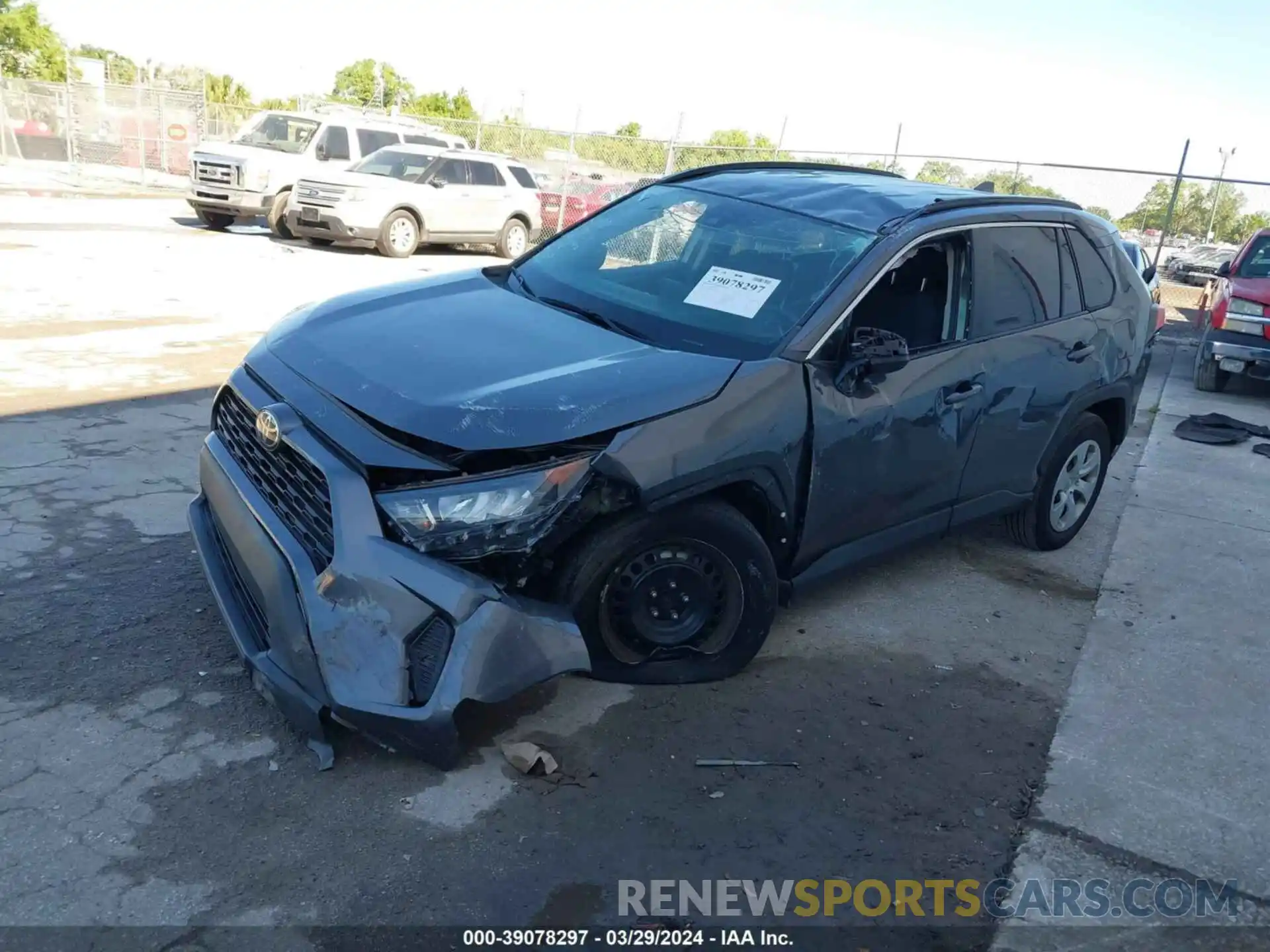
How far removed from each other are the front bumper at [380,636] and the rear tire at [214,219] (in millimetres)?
15508

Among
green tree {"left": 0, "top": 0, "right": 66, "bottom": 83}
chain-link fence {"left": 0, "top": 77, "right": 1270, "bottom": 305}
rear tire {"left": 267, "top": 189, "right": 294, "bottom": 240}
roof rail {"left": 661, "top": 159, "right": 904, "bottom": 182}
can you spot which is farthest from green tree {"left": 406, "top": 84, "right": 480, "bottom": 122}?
roof rail {"left": 661, "top": 159, "right": 904, "bottom": 182}

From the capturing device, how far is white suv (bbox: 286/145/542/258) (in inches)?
602

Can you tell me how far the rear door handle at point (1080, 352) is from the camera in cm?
504

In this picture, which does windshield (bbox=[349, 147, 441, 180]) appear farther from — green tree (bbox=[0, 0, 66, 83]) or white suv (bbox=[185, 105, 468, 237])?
green tree (bbox=[0, 0, 66, 83])

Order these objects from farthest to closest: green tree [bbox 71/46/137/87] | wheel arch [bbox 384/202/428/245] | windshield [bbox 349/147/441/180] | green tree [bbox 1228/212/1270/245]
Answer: green tree [bbox 71/46/137/87], green tree [bbox 1228/212/1270/245], windshield [bbox 349/147/441/180], wheel arch [bbox 384/202/428/245]

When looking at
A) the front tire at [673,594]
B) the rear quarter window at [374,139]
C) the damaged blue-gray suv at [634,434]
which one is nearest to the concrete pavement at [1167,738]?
the damaged blue-gray suv at [634,434]

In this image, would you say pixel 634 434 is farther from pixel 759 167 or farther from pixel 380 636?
pixel 759 167

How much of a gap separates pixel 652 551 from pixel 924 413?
1427 millimetres

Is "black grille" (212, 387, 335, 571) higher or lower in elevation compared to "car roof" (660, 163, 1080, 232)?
lower

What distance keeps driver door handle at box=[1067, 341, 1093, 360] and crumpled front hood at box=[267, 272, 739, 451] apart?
89.7 inches

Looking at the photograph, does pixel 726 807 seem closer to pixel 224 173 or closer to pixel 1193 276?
pixel 224 173

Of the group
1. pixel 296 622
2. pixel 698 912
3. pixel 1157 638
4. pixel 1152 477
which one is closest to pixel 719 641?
pixel 698 912

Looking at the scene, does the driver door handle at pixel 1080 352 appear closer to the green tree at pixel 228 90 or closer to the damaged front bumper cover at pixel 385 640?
the damaged front bumper cover at pixel 385 640

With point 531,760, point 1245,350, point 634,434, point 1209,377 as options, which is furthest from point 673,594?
point 1209,377
